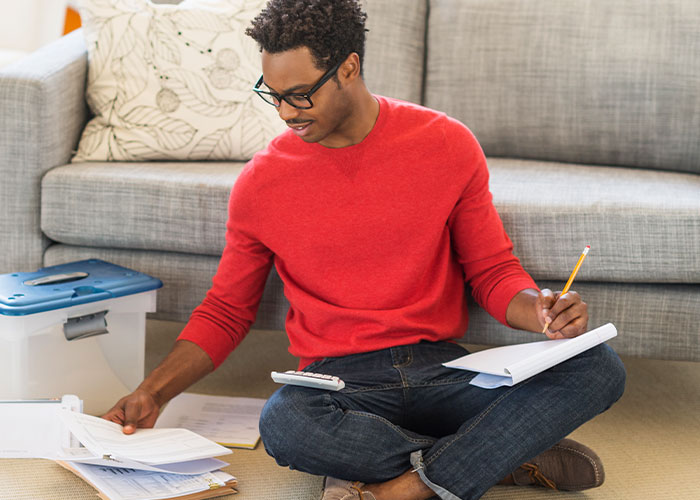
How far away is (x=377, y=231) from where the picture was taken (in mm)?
1343

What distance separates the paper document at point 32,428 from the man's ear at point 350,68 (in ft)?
2.25

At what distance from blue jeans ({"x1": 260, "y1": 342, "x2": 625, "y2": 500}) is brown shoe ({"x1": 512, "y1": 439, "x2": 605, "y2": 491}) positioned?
0.09m

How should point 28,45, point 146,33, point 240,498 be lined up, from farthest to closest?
point 28,45
point 146,33
point 240,498

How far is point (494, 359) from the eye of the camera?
4.03 ft

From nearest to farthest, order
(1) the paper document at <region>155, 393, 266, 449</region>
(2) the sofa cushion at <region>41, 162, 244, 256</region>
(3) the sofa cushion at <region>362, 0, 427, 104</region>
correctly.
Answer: (1) the paper document at <region>155, 393, 266, 449</region>
(2) the sofa cushion at <region>41, 162, 244, 256</region>
(3) the sofa cushion at <region>362, 0, 427, 104</region>

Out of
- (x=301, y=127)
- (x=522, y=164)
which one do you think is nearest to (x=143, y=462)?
(x=301, y=127)

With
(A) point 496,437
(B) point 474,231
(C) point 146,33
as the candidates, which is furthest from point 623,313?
(C) point 146,33

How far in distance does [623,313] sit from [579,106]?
2.02 feet

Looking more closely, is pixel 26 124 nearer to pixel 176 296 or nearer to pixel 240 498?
pixel 176 296

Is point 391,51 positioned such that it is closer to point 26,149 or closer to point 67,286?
point 26,149

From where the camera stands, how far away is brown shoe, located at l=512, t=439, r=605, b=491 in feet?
4.17

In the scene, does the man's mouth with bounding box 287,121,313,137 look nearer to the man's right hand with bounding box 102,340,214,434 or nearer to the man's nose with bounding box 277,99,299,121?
the man's nose with bounding box 277,99,299,121

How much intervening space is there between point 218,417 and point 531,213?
2.29 feet

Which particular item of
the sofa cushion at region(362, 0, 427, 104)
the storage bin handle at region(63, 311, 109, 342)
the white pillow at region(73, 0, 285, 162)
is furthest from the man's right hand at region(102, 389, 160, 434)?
the sofa cushion at region(362, 0, 427, 104)
